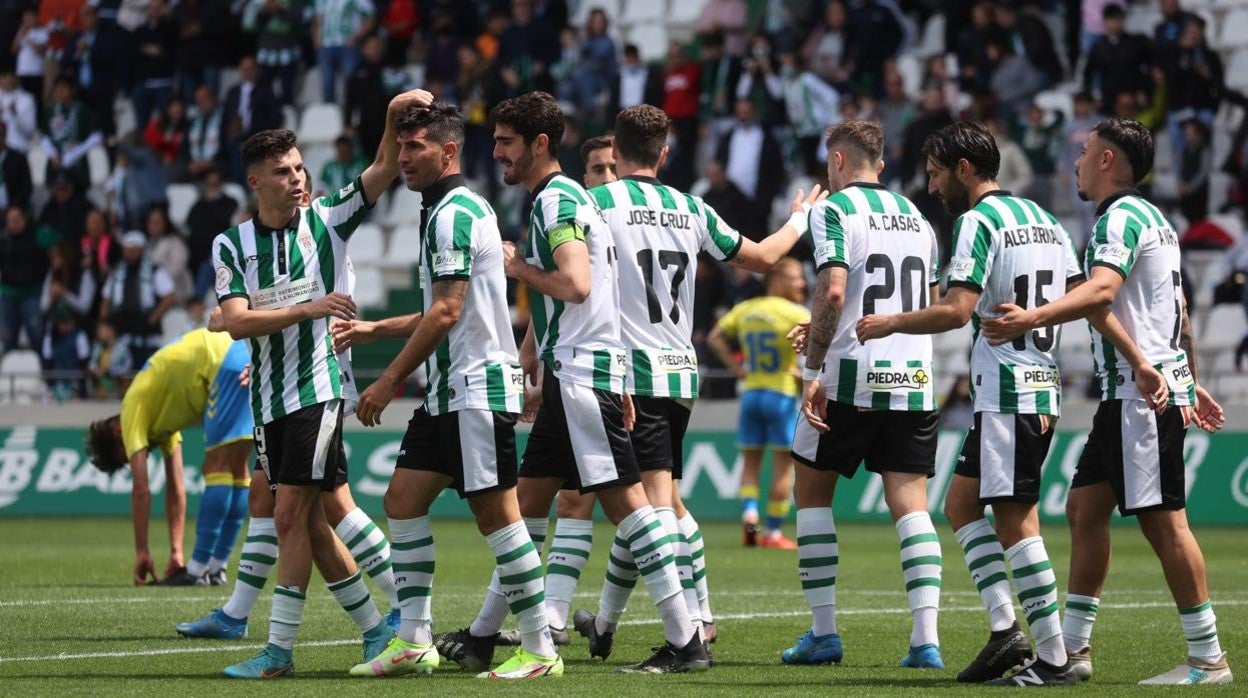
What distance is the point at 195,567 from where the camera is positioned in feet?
41.5

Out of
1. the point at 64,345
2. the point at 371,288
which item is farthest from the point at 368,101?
the point at 64,345

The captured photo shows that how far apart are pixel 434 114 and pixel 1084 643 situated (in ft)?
12.2

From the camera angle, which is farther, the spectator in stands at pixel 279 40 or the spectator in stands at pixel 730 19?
the spectator in stands at pixel 279 40

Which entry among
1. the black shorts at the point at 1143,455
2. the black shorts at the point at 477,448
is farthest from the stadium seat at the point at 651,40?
the black shorts at the point at 477,448

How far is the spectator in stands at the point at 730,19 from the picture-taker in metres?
25.8

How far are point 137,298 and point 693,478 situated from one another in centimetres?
838

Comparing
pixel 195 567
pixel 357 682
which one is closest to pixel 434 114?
pixel 357 682

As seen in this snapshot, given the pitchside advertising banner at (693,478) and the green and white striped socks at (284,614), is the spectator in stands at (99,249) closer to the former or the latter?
the pitchside advertising banner at (693,478)

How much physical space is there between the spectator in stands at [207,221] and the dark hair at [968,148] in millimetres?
17078

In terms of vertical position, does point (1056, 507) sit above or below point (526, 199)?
below

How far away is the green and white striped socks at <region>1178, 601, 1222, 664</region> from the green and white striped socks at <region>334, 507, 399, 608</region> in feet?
12.1

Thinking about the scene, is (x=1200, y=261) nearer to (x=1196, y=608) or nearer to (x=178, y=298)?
(x=178, y=298)

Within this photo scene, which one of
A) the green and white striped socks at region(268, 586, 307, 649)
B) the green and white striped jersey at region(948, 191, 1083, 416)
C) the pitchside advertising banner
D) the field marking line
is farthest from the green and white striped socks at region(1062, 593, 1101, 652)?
the pitchside advertising banner

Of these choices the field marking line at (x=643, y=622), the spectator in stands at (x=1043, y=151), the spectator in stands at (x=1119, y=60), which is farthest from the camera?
the spectator in stands at (x=1119, y=60)
